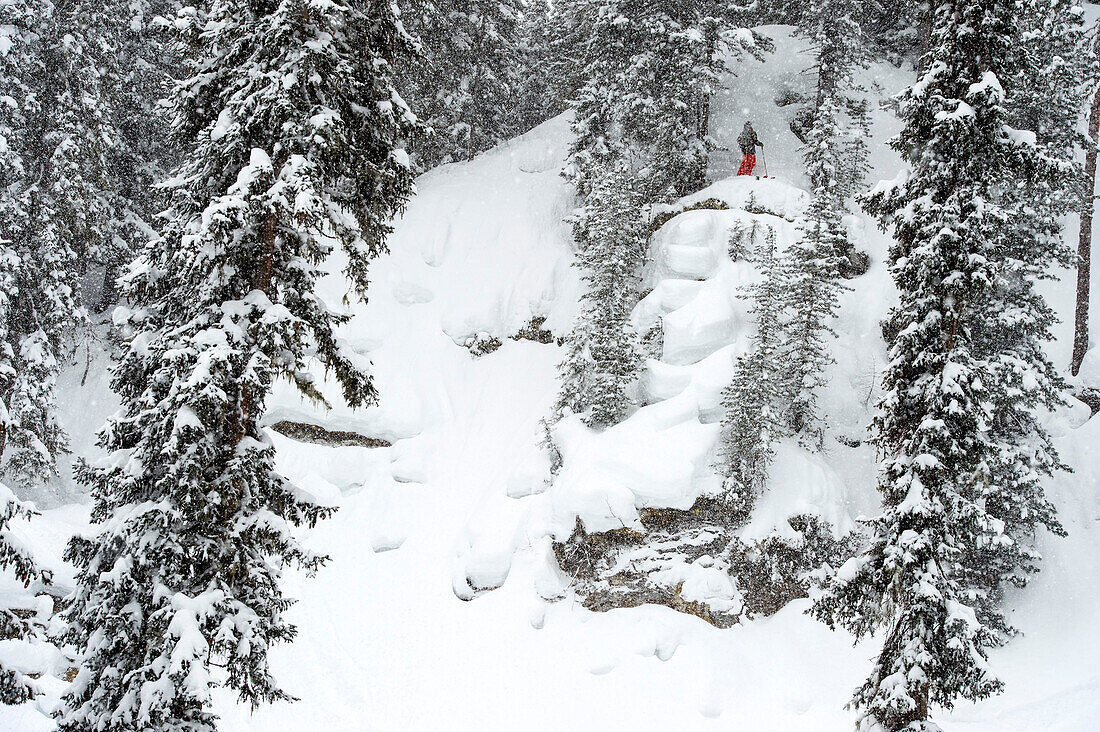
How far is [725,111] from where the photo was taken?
27938 millimetres

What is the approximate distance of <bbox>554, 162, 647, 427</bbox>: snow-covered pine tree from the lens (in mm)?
16125

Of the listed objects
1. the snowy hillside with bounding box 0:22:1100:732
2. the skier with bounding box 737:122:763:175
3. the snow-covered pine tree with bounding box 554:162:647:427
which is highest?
the skier with bounding box 737:122:763:175

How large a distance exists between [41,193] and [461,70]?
15.9 metres

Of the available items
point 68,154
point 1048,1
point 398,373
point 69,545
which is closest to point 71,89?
point 68,154

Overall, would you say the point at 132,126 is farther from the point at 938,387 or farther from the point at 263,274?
the point at 938,387

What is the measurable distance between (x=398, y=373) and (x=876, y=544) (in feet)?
47.2

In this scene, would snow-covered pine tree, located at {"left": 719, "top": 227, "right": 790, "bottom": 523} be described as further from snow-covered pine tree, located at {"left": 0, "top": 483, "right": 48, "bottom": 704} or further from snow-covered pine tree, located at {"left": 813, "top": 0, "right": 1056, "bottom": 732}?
snow-covered pine tree, located at {"left": 0, "top": 483, "right": 48, "bottom": 704}

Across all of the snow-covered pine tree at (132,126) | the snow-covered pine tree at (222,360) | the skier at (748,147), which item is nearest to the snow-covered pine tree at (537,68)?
the skier at (748,147)

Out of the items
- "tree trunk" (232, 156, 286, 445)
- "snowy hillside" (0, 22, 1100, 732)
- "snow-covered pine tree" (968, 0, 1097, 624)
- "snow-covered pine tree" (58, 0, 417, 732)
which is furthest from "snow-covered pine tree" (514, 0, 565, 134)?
"tree trunk" (232, 156, 286, 445)

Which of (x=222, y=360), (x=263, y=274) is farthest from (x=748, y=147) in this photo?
(x=222, y=360)

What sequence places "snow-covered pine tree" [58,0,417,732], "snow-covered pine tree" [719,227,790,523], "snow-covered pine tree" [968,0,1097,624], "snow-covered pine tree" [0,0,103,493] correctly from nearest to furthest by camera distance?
1. "snow-covered pine tree" [58,0,417,732]
2. "snow-covered pine tree" [968,0,1097,624]
3. "snow-covered pine tree" [719,227,790,523]
4. "snow-covered pine tree" [0,0,103,493]

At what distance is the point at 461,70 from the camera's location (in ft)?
89.5

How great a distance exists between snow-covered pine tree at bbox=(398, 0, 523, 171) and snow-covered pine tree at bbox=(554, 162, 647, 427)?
10.7 meters

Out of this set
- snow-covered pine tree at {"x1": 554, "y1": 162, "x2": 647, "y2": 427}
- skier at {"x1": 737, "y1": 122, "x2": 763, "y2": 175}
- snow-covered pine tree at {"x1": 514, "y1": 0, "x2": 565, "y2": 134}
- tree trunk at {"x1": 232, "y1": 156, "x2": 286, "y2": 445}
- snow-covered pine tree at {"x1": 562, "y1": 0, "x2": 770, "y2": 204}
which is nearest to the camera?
tree trunk at {"x1": 232, "y1": 156, "x2": 286, "y2": 445}
